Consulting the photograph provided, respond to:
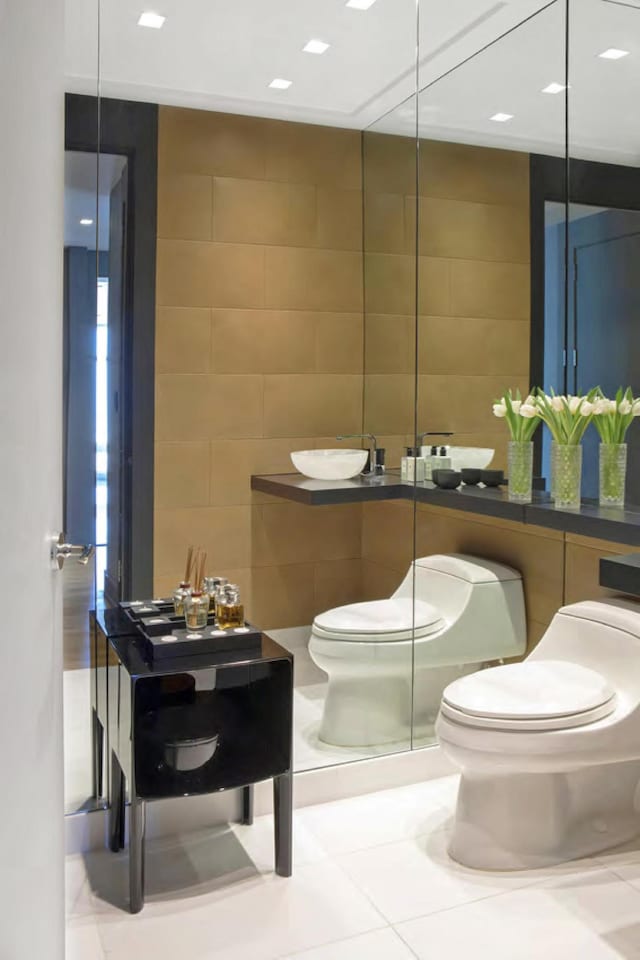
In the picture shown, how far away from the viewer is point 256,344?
108 inches

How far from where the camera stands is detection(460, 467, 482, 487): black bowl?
119 inches

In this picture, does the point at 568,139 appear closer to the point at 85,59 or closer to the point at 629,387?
the point at 629,387


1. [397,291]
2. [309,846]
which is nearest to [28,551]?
[309,846]

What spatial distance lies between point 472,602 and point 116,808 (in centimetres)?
132

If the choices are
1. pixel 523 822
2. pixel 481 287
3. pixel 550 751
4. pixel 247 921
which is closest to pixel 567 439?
pixel 481 287

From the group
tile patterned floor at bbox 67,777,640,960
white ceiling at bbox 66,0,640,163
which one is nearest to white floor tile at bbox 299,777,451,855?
tile patterned floor at bbox 67,777,640,960

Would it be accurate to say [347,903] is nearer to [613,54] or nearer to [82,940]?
[82,940]

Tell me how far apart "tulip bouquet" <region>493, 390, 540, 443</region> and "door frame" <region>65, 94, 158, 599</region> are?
118cm

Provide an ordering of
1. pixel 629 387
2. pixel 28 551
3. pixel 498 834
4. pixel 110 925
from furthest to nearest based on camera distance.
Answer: pixel 629 387
pixel 498 834
pixel 110 925
pixel 28 551

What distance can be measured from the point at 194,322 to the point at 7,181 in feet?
5.36

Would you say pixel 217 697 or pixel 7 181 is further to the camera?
pixel 217 697

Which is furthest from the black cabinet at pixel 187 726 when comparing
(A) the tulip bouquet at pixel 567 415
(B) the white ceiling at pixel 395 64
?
(B) the white ceiling at pixel 395 64

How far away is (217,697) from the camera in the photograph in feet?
8.34

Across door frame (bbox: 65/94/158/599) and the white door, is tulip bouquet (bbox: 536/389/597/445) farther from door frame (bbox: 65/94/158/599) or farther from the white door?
the white door
